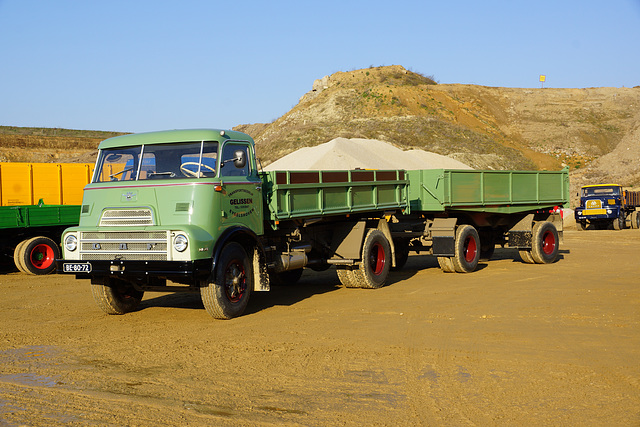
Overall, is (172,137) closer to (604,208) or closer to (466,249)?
(466,249)

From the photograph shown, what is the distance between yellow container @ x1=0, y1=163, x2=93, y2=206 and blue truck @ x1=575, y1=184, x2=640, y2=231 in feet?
78.6

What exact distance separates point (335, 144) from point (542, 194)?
1071 inches

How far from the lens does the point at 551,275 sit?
1429 cm

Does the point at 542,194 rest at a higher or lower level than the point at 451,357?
higher

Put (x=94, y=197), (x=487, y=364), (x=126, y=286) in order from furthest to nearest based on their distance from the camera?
(x=126, y=286) → (x=94, y=197) → (x=487, y=364)

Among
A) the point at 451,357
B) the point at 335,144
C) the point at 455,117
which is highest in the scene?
the point at 455,117

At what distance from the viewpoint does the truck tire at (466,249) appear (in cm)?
1470

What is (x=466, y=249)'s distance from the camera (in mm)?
15383

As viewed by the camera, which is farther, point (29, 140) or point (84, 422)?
point (29, 140)

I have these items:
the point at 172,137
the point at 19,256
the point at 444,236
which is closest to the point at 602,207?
the point at 444,236

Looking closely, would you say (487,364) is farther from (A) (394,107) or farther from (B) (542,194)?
(A) (394,107)

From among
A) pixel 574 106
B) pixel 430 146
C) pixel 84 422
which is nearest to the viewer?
pixel 84 422

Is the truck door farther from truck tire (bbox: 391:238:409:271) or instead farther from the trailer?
the trailer

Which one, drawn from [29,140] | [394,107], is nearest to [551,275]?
[394,107]
